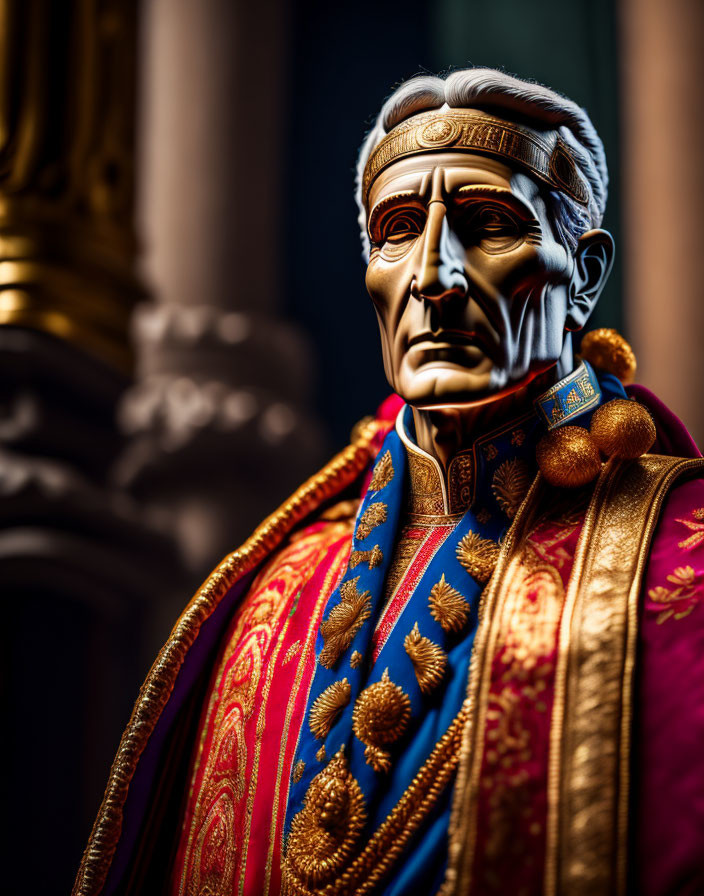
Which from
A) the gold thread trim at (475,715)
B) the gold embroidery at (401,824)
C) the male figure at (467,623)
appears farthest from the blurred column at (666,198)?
the gold embroidery at (401,824)

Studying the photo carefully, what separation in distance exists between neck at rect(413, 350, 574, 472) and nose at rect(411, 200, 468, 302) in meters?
0.13

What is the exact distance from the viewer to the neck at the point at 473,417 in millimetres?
1350

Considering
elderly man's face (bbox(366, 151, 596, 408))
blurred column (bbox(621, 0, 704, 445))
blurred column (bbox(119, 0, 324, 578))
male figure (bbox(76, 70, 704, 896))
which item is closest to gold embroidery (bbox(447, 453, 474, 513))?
male figure (bbox(76, 70, 704, 896))

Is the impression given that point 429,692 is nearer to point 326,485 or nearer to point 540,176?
point 326,485

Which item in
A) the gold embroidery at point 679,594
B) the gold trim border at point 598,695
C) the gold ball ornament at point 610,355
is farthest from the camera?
the gold ball ornament at point 610,355

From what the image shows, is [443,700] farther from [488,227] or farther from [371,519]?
[488,227]

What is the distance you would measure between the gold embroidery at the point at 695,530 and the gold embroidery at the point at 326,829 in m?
0.40

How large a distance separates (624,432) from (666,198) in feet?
6.57

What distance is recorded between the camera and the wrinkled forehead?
1309mm

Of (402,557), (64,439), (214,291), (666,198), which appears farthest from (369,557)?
(214,291)

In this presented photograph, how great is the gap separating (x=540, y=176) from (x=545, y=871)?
72 centimetres

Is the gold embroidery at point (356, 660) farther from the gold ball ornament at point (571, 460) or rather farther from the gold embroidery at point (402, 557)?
the gold ball ornament at point (571, 460)

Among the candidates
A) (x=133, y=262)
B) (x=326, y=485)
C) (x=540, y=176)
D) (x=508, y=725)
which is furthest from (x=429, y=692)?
(x=133, y=262)

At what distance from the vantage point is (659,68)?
3.24m
